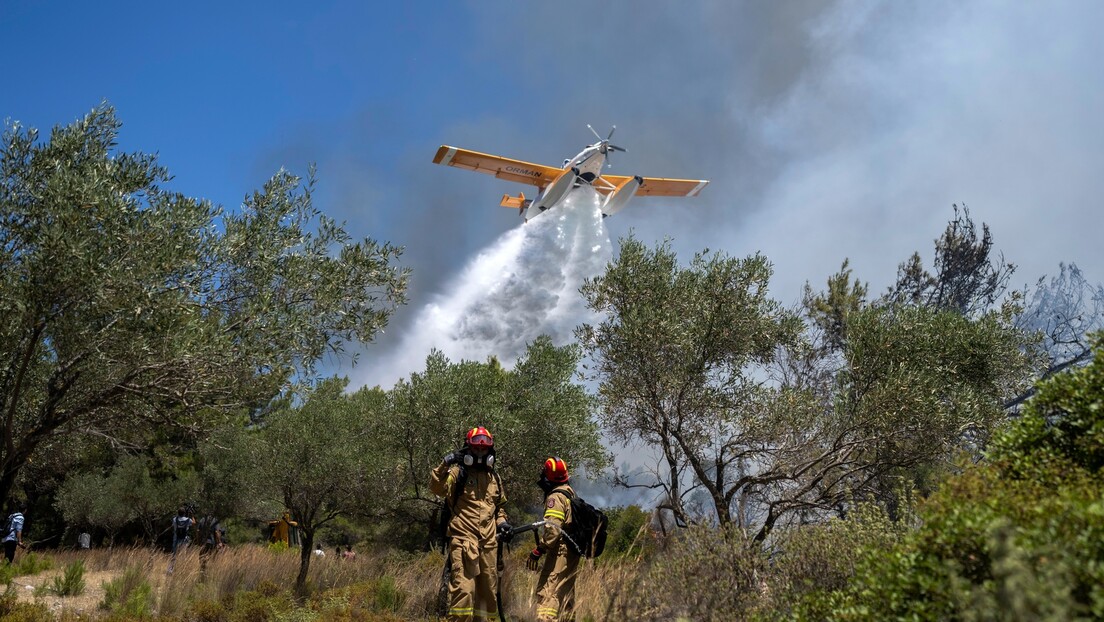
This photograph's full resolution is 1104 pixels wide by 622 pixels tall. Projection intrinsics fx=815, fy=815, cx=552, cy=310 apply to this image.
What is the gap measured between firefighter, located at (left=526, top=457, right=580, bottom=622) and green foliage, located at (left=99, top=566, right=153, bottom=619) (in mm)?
4718

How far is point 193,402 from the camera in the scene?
8758mm

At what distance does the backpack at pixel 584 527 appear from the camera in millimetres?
9078

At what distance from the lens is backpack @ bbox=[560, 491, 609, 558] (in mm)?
9078

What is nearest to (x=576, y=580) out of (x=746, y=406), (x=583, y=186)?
(x=746, y=406)

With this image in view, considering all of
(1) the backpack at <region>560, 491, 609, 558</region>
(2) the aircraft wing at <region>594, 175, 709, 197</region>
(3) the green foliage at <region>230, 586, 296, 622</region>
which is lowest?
(3) the green foliage at <region>230, 586, 296, 622</region>

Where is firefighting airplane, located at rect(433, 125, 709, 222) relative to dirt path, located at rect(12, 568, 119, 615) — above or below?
above

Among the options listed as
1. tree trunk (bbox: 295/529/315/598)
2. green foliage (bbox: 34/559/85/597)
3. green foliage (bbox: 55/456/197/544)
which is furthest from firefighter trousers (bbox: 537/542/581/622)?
green foliage (bbox: 55/456/197/544)

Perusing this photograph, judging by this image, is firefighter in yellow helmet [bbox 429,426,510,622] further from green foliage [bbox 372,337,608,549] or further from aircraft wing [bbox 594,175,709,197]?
aircraft wing [bbox 594,175,709,197]

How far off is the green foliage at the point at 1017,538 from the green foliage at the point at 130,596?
846 centimetres

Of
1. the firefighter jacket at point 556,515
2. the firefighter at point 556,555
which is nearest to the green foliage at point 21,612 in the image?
the firefighter at point 556,555

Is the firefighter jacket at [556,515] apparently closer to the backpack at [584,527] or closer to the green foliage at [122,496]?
the backpack at [584,527]

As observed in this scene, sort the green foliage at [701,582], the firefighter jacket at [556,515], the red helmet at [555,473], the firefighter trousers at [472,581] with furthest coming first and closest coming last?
the red helmet at [555,473] < the firefighter jacket at [556,515] < the firefighter trousers at [472,581] < the green foliage at [701,582]

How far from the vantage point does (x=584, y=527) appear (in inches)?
362

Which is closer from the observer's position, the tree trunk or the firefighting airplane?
the tree trunk
